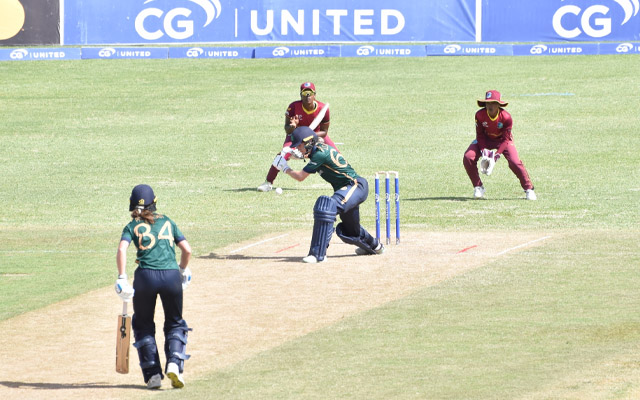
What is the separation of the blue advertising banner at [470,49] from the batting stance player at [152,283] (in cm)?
3363

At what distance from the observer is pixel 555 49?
140 feet

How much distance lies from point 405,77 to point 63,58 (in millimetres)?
13242

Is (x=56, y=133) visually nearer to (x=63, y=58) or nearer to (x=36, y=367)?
(x=63, y=58)

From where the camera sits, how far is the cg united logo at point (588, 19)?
40906 millimetres

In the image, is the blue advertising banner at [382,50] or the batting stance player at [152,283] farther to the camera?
the blue advertising banner at [382,50]

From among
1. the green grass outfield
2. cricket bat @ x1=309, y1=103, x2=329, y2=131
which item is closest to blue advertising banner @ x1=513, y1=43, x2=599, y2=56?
the green grass outfield

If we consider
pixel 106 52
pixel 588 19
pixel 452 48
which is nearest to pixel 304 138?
pixel 588 19

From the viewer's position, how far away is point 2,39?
42844 mm

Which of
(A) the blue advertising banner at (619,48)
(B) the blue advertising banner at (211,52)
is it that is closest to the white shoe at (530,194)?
(A) the blue advertising banner at (619,48)

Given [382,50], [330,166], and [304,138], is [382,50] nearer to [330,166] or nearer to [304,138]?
[330,166]

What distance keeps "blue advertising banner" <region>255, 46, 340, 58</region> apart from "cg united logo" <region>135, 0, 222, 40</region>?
245 centimetres

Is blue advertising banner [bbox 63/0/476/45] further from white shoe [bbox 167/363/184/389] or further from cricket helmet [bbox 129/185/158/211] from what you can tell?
white shoe [bbox 167/363/184/389]

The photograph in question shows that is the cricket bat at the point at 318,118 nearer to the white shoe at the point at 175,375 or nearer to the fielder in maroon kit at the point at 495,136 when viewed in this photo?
the fielder in maroon kit at the point at 495,136

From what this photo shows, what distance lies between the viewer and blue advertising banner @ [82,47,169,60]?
43219mm
